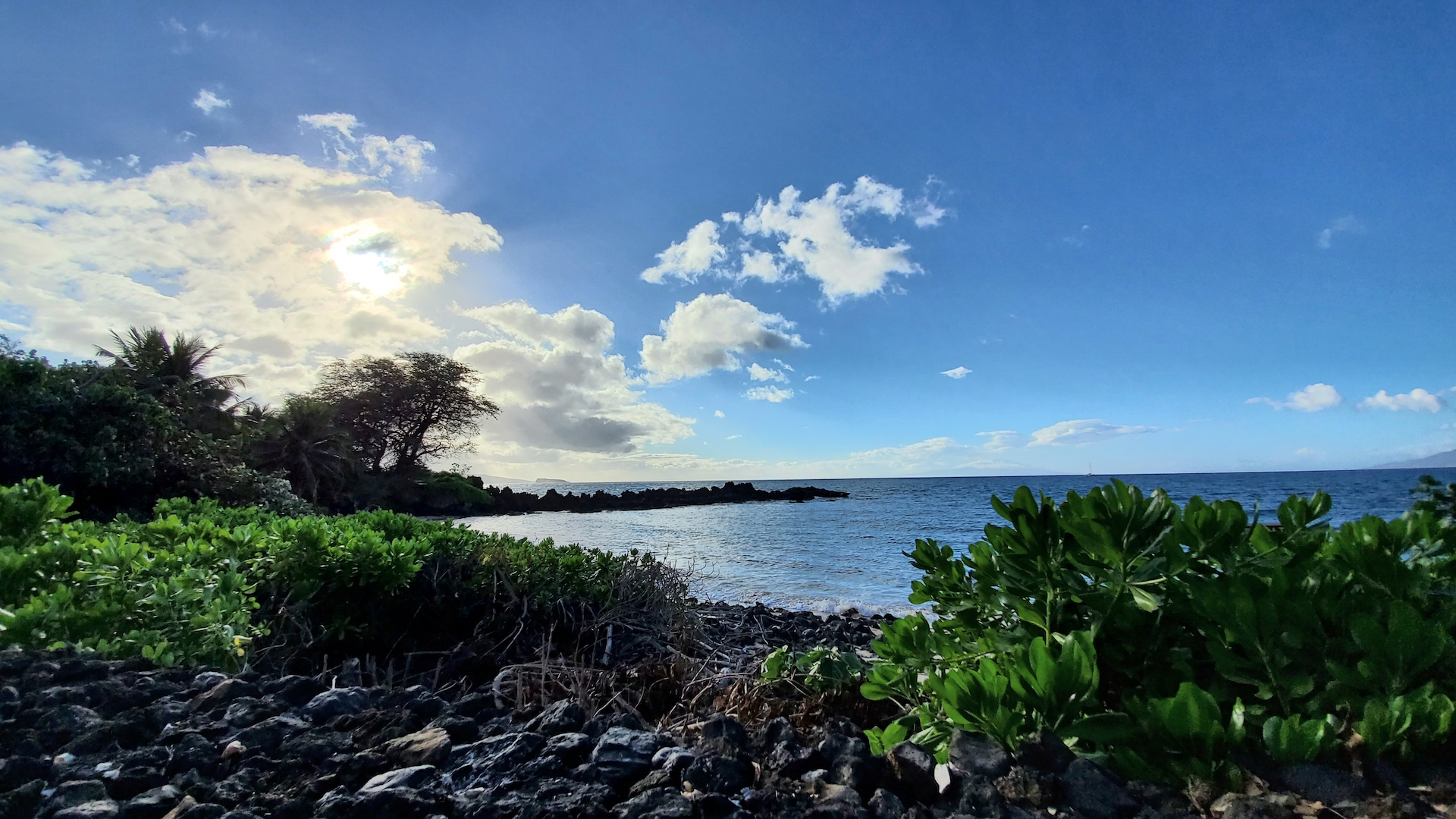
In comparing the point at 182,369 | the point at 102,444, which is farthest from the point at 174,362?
the point at 102,444

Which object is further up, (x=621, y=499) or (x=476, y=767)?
(x=476, y=767)

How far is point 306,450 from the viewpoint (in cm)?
Answer: 2136

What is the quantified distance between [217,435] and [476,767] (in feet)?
66.4

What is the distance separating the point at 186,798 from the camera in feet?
4.71

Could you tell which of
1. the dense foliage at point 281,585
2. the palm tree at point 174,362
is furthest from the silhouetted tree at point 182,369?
the dense foliage at point 281,585

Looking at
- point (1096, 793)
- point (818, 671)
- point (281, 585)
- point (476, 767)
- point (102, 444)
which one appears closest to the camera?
point (1096, 793)

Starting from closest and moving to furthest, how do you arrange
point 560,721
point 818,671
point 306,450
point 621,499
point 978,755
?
point 978,755 → point 560,721 → point 818,671 → point 306,450 → point 621,499

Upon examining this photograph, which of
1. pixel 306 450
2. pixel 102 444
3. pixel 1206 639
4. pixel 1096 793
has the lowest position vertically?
pixel 1096 793

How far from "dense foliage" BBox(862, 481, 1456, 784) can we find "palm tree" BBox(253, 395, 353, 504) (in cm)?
2258

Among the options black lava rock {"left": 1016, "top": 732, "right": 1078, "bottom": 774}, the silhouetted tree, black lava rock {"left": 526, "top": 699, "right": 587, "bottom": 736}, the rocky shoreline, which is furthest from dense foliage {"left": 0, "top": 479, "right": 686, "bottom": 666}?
the silhouetted tree

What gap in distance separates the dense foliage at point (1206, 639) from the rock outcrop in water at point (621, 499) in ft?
114

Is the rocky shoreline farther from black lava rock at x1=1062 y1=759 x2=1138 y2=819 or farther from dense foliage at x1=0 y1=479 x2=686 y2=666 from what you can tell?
dense foliage at x1=0 y1=479 x2=686 y2=666

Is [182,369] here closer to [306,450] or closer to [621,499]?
[306,450]

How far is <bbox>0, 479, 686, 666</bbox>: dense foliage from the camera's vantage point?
2531 mm
